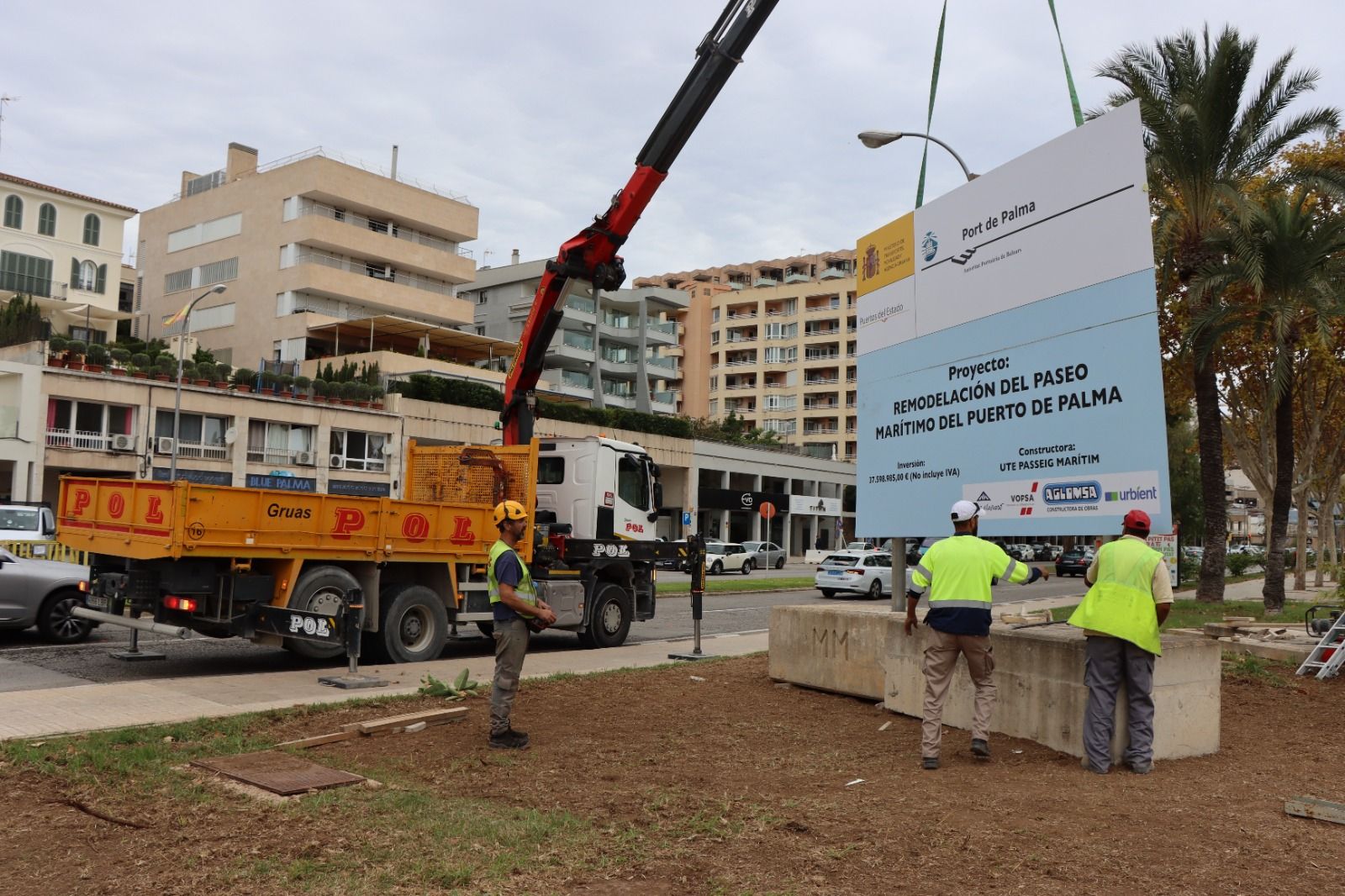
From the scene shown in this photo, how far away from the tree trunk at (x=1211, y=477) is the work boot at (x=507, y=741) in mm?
18147

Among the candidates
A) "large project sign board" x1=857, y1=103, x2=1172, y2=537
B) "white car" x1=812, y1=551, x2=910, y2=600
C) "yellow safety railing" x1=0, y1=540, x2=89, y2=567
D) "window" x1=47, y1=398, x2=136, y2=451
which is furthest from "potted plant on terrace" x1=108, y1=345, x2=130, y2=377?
"large project sign board" x1=857, y1=103, x2=1172, y2=537

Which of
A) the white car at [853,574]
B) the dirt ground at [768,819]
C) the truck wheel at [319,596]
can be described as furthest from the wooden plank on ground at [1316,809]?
the white car at [853,574]

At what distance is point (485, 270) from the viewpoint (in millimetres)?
77500

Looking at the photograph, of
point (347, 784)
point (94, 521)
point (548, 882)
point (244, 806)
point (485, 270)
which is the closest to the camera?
point (548, 882)

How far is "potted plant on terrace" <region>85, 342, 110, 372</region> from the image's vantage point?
1455 inches

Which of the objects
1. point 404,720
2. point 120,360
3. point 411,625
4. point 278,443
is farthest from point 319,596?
point 278,443

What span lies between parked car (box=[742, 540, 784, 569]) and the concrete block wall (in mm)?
39238

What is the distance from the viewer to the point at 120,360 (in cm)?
3803

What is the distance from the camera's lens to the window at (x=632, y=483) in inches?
626

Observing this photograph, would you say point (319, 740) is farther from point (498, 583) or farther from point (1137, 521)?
point (1137, 521)

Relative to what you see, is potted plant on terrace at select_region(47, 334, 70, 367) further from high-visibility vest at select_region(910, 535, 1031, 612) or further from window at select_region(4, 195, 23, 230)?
high-visibility vest at select_region(910, 535, 1031, 612)

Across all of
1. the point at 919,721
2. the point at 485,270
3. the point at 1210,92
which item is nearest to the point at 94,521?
the point at 919,721

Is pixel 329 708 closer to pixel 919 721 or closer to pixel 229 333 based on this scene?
pixel 919 721

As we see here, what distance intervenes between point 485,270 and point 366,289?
69.8ft
